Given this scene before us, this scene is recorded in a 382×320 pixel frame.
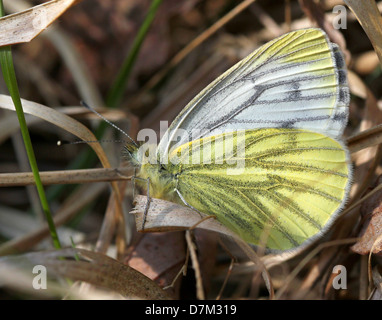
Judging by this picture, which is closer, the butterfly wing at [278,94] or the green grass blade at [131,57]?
the butterfly wing at [278,94]

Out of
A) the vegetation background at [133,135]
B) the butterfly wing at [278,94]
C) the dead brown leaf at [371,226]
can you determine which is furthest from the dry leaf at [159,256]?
the dead brown leaf at [371,226]

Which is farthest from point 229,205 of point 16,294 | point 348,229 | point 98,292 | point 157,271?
point 16,294

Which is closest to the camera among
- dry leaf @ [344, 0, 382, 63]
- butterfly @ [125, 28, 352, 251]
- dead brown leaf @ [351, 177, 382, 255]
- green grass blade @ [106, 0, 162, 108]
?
dead brown leaf @ [351, 177, 382, 255]

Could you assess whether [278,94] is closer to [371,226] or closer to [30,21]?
[371,226]

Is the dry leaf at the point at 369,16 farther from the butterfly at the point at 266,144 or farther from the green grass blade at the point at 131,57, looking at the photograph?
the green grass blade at the point at 131,57

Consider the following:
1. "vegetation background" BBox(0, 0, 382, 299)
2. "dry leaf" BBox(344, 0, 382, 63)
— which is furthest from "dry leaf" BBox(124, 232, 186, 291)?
"dry leaf" BBox(344, 0, 382, 63)

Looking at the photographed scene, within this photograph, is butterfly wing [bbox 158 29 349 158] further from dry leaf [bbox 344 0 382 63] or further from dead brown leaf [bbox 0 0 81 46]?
dead brown leaf [bbox 0 0 81 46]

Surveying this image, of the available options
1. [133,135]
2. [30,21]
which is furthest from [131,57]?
[30,21]

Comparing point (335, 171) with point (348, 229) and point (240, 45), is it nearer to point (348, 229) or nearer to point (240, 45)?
point (348, 229)
